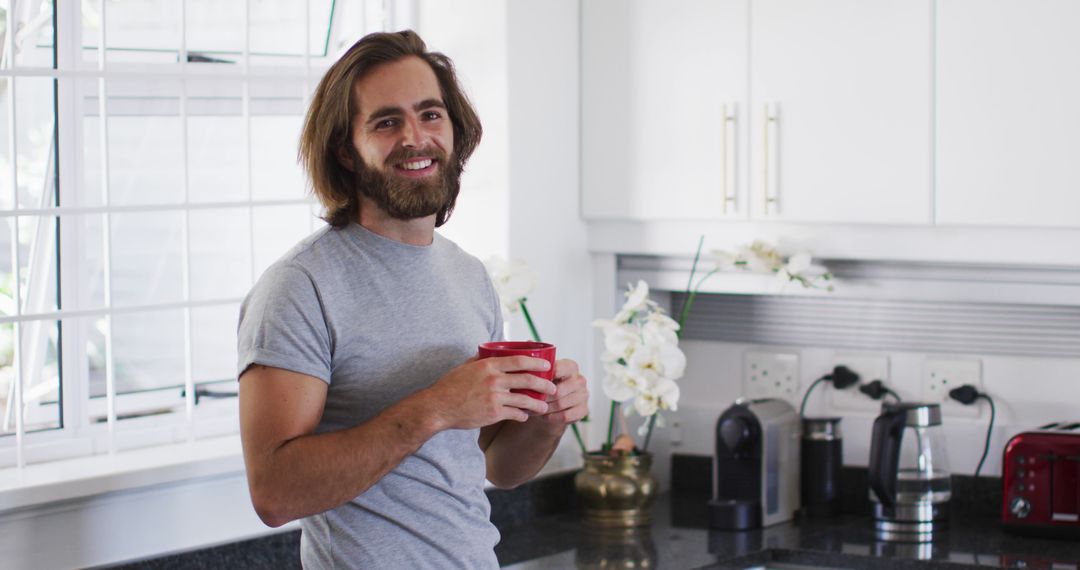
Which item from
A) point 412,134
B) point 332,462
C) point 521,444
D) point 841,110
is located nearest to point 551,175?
point 841,110

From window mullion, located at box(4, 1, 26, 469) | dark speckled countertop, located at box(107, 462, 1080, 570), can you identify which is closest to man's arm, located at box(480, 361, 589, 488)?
dark speckled countertop, located at box(107, 462, 1080, 570)

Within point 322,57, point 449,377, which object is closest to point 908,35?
point 322,57

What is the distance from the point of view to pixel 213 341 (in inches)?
101

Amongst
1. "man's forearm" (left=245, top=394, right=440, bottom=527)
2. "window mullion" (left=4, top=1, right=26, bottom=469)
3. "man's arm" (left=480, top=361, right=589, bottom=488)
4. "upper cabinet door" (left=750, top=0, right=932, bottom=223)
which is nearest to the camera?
"man's forearm" (left=245, top=394, right=440, bottom=527)

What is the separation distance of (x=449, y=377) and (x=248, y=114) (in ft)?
3.94

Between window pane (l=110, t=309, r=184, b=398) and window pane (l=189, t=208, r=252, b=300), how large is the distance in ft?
0.28

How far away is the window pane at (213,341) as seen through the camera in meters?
2.56

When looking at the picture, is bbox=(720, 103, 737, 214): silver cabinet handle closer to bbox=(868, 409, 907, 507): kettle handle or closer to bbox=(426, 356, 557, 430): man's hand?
bbox=(868, 409, 907, 507): kettle handle

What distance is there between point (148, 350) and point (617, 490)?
3.13ft

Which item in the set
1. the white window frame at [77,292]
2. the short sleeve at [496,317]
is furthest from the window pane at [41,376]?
the short sleeve at [496,317]

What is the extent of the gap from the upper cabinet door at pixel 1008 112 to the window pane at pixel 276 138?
124 centimetres

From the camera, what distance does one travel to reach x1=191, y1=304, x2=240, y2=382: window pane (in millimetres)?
2561

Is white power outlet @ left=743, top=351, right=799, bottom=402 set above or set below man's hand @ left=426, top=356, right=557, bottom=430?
below

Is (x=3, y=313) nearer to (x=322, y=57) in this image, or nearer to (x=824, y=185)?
(x=322, y=57)
